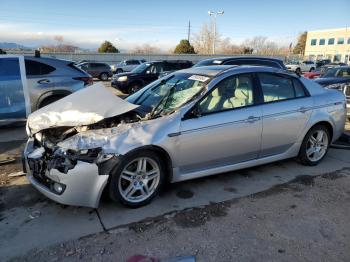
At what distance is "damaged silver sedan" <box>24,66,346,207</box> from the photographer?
3.37 meters

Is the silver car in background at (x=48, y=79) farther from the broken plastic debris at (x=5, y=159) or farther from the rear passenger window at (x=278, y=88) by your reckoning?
the rear passenger window at (x=278, y=88)

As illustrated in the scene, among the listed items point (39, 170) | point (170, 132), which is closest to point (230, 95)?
point (170, 132)

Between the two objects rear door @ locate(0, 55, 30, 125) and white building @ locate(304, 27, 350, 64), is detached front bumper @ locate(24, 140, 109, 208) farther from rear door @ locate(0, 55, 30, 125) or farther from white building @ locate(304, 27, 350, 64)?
white building @ locate(304, 27, 350, 64)

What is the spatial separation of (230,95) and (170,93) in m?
0.80

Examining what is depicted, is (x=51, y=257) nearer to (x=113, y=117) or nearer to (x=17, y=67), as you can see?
(x=113, y=117)

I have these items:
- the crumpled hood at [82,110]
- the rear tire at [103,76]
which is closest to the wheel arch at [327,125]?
the crumpled hood at [82,110]

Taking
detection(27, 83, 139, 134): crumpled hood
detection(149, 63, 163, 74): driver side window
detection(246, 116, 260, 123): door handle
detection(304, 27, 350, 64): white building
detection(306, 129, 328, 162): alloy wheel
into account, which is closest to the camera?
detection(27, 83, 139, 134): crumpled hood

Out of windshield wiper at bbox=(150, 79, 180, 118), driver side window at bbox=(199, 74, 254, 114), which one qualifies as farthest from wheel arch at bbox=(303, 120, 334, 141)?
windshield wiper at bbox=(150, 79, 180, 118)

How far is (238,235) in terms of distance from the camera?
3227 mm

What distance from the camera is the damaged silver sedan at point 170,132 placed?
11.1ft

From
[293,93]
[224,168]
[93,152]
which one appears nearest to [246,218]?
[224,168]

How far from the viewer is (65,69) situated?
298 inches

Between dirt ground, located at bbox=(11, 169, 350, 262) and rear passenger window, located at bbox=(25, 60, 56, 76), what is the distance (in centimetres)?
519

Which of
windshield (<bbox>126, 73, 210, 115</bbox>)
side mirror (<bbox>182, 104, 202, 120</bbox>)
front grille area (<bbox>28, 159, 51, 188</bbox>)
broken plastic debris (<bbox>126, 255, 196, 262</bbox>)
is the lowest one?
broken plastic debris (<bbox>126, 255, 196, 262</bbox>)
